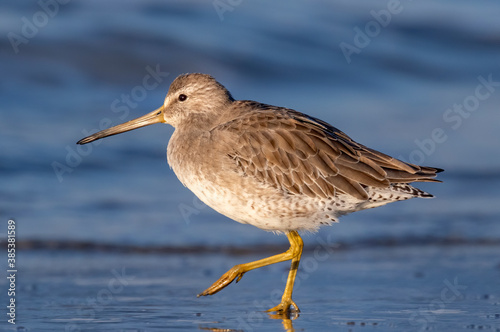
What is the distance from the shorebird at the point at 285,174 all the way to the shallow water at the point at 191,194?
2.65ft

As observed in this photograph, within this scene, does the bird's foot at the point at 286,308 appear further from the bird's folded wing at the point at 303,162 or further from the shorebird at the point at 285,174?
the bird's folded wing at the point at 303,162

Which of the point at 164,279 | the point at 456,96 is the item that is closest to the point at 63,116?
the point at 164,279

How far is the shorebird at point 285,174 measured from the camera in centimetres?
675

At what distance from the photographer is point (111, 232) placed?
9766 mm

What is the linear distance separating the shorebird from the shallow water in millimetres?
807

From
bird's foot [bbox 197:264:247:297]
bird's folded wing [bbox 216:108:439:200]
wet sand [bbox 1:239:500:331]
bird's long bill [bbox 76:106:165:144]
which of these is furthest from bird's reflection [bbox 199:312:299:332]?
bird's long bill [bbox 76:106:165:144]

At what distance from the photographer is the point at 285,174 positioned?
22.4ft

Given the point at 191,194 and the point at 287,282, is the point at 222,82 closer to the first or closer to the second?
the point at 191,194

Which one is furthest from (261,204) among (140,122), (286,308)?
(140,122)

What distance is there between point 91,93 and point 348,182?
8.36 metres

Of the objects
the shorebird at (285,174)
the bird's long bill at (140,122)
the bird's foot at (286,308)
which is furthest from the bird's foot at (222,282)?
the bird's long bill at (140,122)

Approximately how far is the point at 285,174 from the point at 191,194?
4.36 m

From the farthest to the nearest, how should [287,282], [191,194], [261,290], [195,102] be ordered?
1. [191,194]
2. [261,290]
3. [195,102]
4. [287,282]

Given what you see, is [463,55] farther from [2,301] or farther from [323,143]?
[2,301]
